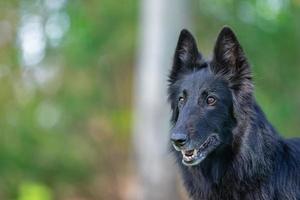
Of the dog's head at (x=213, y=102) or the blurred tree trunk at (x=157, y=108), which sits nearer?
the dog's head at (x=213, y=102)

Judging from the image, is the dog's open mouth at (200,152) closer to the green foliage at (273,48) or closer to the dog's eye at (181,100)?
the dog's eye at (181,100)

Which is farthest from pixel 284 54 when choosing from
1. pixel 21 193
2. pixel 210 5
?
pixel 21 193

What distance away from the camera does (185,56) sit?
6.87 m

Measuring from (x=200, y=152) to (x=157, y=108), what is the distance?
8946mm

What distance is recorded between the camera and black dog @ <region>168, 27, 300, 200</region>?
249 inches

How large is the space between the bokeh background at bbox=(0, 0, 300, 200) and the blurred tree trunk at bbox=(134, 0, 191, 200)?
4449 mm

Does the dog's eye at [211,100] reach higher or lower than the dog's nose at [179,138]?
higher

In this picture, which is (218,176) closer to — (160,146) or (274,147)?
(274,147)

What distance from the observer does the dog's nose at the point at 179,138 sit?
6.13 m

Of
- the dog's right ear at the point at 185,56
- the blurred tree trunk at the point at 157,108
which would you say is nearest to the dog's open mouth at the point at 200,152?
the dog's right ear at the point at 185,56

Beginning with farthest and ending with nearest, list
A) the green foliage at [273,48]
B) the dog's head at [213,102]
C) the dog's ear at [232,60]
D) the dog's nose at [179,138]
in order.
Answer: the green foliage at [273,48] < the dog's ear at [232,60] < the dog's head at [213,102] < the dog's nose at [179,138]

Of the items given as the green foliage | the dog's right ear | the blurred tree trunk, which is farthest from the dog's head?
the green foliage

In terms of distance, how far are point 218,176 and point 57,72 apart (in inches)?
654

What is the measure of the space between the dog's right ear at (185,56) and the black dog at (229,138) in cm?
18
